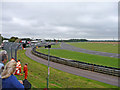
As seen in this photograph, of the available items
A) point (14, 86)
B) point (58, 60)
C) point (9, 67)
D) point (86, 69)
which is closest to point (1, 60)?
point (9, 67)

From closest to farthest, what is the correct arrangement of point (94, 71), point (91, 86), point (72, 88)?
1. point (72, 88)
2. point (91, 86)
3. point (94, 71)

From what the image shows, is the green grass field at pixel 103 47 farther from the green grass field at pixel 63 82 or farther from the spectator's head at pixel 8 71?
the spectator's head at pixel 8 71

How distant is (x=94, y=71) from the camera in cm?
1462

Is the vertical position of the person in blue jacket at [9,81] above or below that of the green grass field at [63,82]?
above

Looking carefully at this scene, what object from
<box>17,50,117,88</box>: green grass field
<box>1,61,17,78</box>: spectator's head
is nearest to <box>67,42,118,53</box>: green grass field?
<box>17,50,117,88</box>: green grass field

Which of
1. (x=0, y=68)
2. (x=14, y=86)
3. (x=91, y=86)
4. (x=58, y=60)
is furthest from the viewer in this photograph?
(x=58, y=60)

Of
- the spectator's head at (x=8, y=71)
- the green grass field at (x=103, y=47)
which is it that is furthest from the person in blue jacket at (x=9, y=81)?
the green grass field at (x=103, y=47)

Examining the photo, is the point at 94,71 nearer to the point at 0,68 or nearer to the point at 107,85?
the point at 107,85

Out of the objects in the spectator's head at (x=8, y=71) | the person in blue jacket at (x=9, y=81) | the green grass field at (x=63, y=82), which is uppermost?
the spectator's head at (x=8, y=71)

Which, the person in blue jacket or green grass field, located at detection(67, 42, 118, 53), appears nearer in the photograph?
the person in blue jacket

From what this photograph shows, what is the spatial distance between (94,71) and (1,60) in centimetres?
1404

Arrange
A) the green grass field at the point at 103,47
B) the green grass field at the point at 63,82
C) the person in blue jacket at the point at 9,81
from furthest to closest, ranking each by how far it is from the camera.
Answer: the green grass field at the point at 103,47 → the green grass field at the point at 63,82 → the person in blue jacket at the point at 9,81

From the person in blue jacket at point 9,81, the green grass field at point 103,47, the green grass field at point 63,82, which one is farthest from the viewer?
the green grass field at point 103,47

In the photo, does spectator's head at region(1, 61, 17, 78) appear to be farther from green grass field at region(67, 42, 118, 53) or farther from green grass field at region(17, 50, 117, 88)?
green grass field at region(67, 42, 118, 53)
